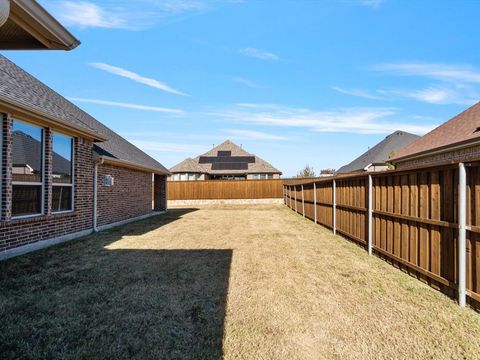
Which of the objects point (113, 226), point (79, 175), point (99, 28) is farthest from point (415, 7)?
point (113, 226)

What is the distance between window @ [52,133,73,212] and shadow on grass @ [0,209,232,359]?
2.09 meters

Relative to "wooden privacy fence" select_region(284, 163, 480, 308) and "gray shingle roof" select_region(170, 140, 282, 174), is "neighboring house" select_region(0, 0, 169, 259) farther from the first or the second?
"gray shingle roof" select_region(170, 140, 282, 174)

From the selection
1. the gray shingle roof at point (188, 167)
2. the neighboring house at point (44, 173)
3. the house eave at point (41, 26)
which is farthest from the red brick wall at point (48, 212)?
the gray shingle roof at point (188, 167)

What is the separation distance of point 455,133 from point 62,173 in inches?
585

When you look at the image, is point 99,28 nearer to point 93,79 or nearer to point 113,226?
point 93,79

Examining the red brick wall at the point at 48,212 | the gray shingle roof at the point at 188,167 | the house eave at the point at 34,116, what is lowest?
the red brick wall at the point at 48,212

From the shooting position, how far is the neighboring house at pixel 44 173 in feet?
19.1

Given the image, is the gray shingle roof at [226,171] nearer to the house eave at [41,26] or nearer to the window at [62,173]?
the window at [62,173]

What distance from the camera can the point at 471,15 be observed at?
9.20 metres

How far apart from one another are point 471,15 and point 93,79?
15.2 metres

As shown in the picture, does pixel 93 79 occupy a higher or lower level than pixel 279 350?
higher

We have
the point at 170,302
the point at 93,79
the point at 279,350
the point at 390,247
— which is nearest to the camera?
the point at 279,350

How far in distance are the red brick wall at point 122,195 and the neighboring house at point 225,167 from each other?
20.1 m

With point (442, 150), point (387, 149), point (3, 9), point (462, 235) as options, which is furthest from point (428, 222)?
point (387, 149)
